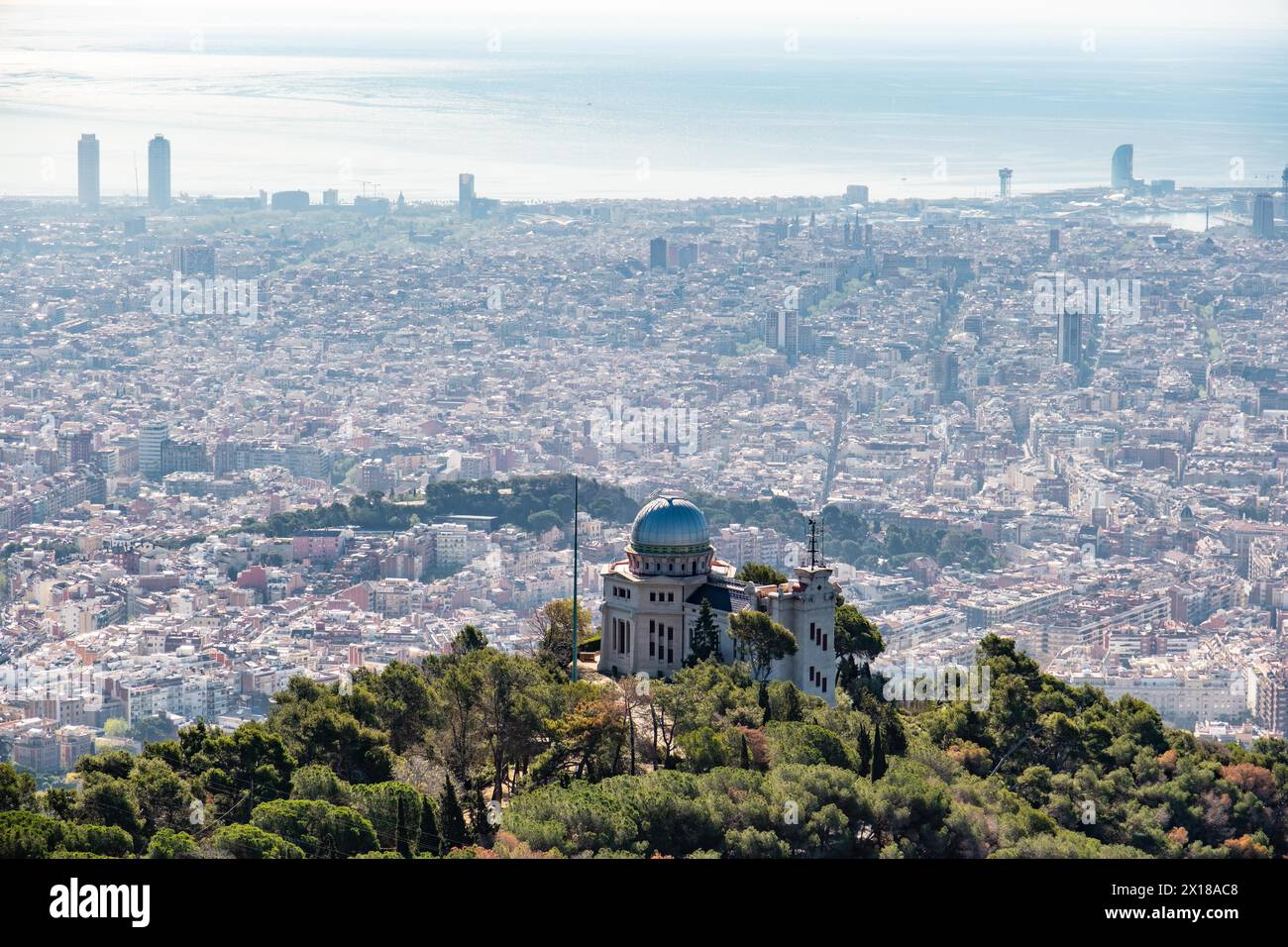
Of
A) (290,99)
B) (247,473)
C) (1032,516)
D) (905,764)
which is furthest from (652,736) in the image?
(290,99)

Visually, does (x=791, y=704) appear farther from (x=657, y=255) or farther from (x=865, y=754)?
(x=657, y=255)

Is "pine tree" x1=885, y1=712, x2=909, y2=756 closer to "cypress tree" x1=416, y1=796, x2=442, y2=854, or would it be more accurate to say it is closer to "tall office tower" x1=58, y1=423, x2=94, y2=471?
"cypress tree" x1=416, y1=796, x2=442, y2=854

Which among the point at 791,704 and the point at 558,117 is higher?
the point at 558,117

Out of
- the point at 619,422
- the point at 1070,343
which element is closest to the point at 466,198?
the point at 1070,343

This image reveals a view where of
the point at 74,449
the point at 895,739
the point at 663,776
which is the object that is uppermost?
the point at 663,776

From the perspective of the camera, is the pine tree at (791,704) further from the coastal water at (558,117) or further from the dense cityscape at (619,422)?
the coastal water at (558,117)

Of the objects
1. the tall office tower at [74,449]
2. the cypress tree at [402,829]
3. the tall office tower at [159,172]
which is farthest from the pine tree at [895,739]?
the tall office tower at [159,172]

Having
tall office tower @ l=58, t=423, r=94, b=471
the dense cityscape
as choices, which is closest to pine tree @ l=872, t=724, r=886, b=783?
the dense cityscape
